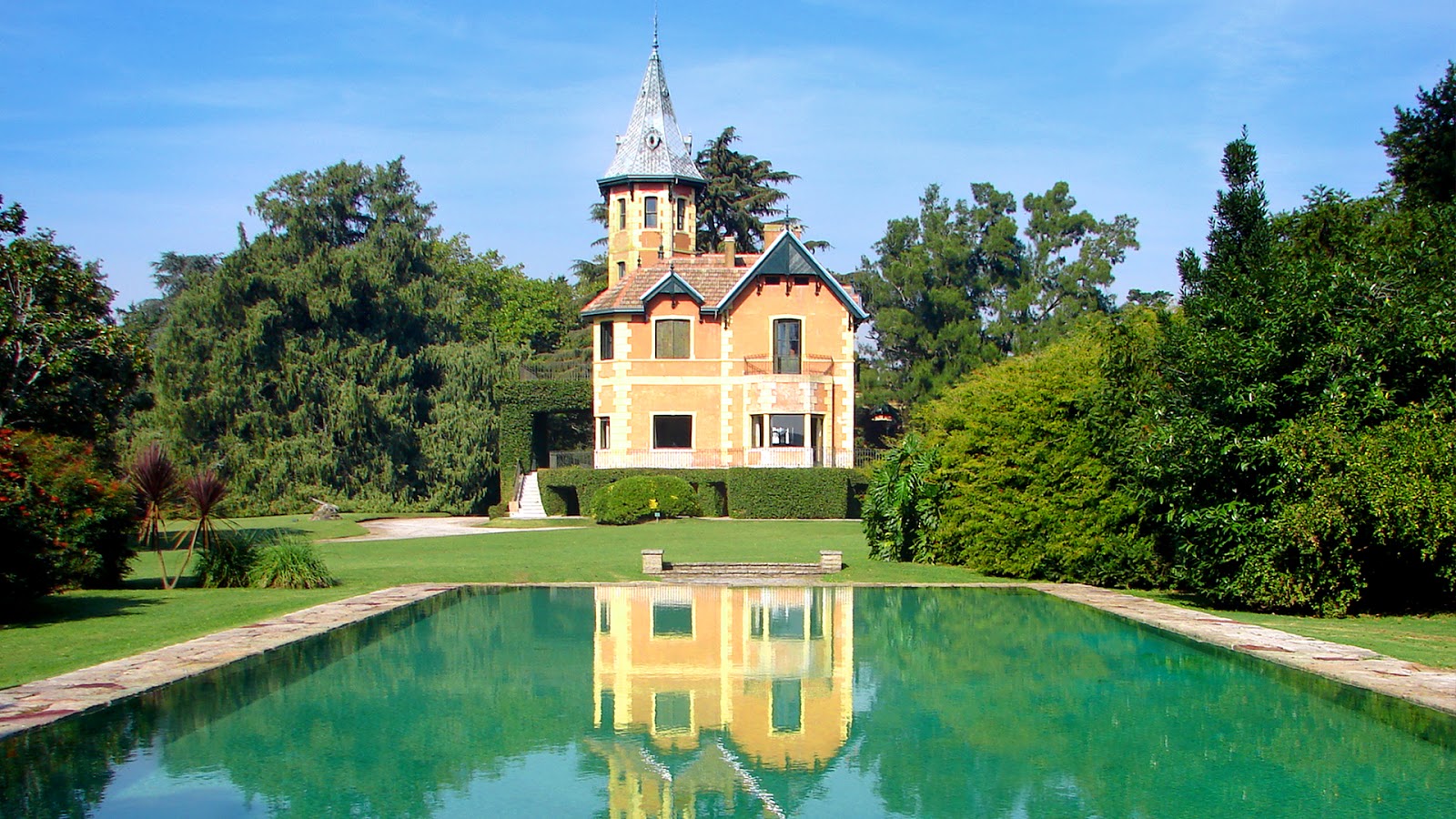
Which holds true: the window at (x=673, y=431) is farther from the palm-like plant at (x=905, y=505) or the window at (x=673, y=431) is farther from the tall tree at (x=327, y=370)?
the palm-like plant at (x=905, y=505)

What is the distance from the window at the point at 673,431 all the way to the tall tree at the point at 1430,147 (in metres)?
26.7

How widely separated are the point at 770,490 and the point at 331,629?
27.0m

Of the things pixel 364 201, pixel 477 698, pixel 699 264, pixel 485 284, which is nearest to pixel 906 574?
pixel 477 698

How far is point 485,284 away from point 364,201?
19.6 meters

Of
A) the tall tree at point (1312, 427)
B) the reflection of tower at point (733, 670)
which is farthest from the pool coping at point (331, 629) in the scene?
the reflection of tower at point (733, 670)

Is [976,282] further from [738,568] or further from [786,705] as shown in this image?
[786,705]

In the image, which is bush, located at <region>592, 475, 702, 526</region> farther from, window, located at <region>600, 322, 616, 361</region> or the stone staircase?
A: window, located at <region>600, 322, 616, 361</region>

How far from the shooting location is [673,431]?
47594 mm

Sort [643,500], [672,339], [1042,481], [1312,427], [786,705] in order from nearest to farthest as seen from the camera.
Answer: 1. [786,705]
2. [1312,427]
3. [1042,481]
4. [643,500]
5. [672,339]

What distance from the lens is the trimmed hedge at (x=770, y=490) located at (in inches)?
1628

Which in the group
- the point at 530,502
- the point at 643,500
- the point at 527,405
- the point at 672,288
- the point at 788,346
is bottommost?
the point at 530,502

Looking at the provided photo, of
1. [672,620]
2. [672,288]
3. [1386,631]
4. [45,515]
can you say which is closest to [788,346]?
[672,288]

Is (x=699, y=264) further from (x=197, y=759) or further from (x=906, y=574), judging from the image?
(x=197, y=759)

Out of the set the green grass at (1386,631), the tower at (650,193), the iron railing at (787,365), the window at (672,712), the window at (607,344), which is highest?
the tower at (650,193)
